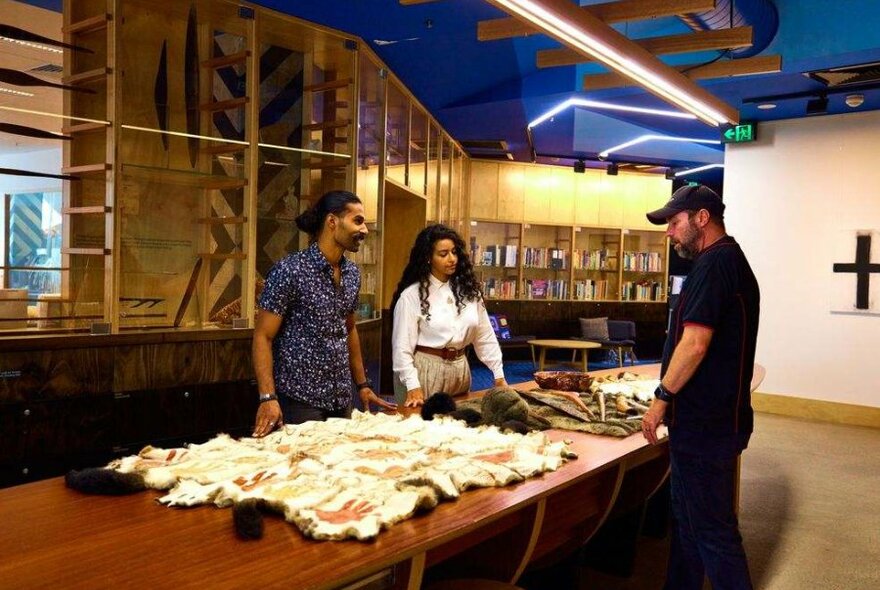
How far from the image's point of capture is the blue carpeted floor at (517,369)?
10.5 metres

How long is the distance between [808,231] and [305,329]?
24.4ft

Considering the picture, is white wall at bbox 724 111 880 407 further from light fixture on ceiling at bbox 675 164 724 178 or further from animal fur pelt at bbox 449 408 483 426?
animal fur pelt at bbox 449 408 483 426

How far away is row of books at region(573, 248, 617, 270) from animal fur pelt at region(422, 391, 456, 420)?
11.3m

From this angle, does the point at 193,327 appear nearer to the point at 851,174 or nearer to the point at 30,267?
the point at 30,267

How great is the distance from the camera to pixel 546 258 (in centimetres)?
1377

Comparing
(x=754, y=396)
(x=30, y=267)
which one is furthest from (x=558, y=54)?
(x=754, y=396)

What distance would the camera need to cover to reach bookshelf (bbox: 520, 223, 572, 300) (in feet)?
44.8

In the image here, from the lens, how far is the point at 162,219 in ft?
16.5

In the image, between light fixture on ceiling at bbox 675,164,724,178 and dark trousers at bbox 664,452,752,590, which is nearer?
dark trousers at bbox 664,452,752,590

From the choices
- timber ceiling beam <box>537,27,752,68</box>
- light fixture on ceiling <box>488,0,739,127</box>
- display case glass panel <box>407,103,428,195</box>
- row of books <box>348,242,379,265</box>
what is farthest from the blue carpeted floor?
timber ceiling beam <box>537,27,752,68</box>

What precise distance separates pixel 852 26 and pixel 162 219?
569 centimetres

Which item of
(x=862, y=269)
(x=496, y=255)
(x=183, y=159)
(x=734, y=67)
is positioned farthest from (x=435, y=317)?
(x=496, y=255)

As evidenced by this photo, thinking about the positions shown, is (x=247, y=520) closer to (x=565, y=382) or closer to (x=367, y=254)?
(x=565, y=382)

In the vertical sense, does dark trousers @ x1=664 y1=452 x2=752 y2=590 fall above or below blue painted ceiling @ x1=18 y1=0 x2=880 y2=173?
below
